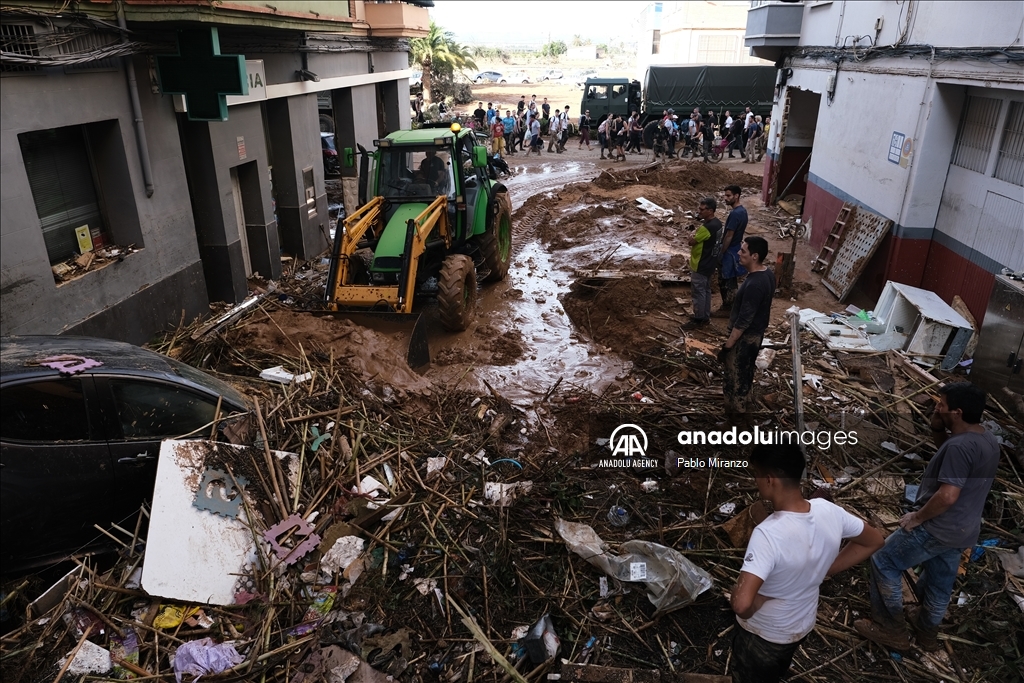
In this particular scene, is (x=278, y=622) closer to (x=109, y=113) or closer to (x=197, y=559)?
(x=197, y=559)

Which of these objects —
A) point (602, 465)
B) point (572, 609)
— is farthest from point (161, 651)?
point (602, 465)

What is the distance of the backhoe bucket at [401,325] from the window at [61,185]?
2.89m

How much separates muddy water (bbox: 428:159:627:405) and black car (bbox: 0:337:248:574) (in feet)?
12.0

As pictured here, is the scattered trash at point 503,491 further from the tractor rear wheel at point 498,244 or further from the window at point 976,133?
the window at point 976,133

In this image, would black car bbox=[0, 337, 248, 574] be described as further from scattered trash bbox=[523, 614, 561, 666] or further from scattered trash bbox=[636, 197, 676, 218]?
scattered trash bbox=[636, 197, 676, 218]

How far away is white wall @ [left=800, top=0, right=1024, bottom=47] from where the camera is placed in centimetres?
718

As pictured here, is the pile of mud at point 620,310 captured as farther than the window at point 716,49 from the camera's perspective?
No

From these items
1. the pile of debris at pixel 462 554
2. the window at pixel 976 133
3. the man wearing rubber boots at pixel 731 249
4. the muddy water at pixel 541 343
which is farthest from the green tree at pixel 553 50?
the pile of debris at pixel 462 554

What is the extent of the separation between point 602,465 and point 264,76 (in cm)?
847

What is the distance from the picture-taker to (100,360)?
454 centimetres

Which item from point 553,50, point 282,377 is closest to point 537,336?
point 282,377

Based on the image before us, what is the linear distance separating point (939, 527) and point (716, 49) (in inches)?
1834

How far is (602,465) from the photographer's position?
5.96 metres

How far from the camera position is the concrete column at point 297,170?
11.7 m
